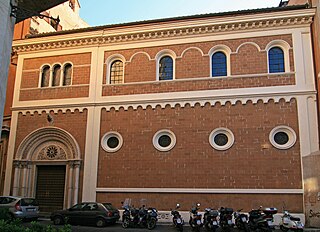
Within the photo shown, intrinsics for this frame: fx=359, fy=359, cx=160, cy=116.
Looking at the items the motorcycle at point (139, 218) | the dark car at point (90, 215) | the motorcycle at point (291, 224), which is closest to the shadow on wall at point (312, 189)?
Answer: the motorcycle at point (291, 224)

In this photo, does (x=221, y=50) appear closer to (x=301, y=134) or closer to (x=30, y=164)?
(x=301, y=134)

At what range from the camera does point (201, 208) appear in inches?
666

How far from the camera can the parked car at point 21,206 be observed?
16123mm

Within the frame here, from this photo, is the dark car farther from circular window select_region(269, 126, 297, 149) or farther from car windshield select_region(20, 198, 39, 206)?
circular window select_region(269, 126, 297, 149)

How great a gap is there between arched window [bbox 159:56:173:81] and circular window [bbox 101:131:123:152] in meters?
3.83

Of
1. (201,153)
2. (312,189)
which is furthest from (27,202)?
(312,189)

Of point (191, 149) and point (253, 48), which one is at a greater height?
point (253, 48)

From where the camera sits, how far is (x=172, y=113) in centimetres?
1830

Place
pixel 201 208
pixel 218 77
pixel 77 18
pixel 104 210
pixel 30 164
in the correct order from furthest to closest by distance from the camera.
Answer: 1. pixel 77 18
2. pixel 30 164
3. pixel 218 77
4. pixel 201 208
5. pixel 104 210

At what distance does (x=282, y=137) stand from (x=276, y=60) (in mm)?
3932

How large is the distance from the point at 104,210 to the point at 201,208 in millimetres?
4544

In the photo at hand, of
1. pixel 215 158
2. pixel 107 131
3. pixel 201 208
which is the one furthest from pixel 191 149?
pixel 107 131

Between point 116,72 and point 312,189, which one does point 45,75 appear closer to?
point 116,72

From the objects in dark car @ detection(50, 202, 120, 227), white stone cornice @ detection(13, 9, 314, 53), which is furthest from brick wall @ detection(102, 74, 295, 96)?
dark car @ detection(50, 202, 120, 227)
